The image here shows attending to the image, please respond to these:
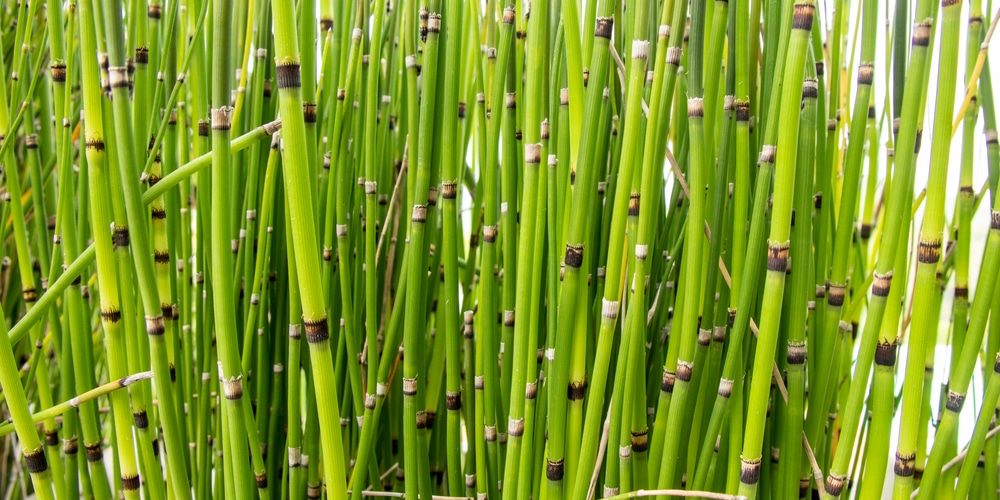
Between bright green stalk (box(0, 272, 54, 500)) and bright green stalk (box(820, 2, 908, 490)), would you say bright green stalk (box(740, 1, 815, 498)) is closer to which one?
bright green stalk (box(820, 2, 908, 490))

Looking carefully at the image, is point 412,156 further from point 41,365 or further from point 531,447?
point 41,365

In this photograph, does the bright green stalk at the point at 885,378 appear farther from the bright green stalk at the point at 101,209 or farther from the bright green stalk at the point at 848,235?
the bright green stalk at the point at 101,209

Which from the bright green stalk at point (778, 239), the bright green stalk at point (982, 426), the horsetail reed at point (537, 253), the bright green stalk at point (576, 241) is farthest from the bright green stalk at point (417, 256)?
the bright green stalk at point (982, 426)

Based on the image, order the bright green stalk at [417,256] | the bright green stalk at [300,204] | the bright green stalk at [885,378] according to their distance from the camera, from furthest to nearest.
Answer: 1. the bright green stalk at [417,256]
2. the bright green stalk at [885,378]
3. the bright green stalk at [300,204]

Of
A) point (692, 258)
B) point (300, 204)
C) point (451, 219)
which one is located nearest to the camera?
point (300, 204)

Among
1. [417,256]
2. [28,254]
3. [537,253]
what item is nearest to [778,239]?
[537,253]

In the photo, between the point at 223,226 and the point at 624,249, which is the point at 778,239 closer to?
the point at 624,249
